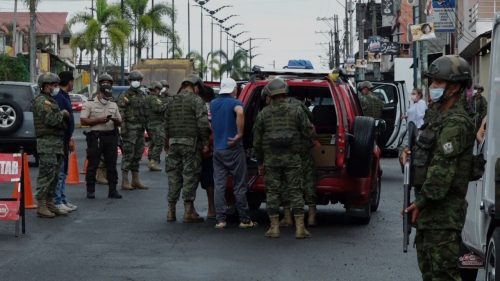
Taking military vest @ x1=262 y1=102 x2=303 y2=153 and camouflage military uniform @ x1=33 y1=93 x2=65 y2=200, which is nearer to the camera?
military vest @ x1=262 y1=102 x2=303 y2=153

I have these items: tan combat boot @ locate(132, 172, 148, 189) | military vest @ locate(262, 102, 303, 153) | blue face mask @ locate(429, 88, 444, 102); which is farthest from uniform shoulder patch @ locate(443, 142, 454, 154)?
tan combat boot @ locate(132, 172, 148, 189)

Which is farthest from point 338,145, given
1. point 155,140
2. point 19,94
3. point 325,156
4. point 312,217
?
point 19,94

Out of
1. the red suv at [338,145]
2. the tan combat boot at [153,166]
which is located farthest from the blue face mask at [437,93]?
the tan combat boot at [153,166]

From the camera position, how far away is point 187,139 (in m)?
15.2

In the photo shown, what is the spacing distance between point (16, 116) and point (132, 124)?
5.77 meters

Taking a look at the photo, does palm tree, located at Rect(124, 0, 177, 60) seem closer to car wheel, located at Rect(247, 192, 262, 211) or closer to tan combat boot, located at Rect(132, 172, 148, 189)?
tan combat boot, located at Rect(132, 172, 148, 189)

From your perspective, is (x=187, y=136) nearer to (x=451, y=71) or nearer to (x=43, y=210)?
(x=43, y=210)

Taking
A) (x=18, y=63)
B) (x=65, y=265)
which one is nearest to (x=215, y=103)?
(x=65, y=265)

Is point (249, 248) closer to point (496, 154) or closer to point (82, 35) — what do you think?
point (496, 154)

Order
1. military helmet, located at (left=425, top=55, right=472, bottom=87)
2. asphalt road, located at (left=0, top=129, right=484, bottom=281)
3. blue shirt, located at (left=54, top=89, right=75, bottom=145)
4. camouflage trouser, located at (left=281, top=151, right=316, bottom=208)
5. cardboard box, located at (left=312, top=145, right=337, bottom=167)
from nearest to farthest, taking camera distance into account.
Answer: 1. military helmet, located at (left=425, top=55, right=472, bottom=87)
2. asphalt road, located at (left=0, top=129, right=484, bottom=281)
3. camouflage trouser, located at (left=281, top=151, right=316, bottom=208)
4. cardboard box, located at (left=312, top=145, right=337, bottom=167)
5. blue shirt, located at (left=54, top=89, right=75, bottom=145)

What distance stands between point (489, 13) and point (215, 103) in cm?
3174

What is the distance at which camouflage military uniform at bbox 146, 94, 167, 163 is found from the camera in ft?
76.2

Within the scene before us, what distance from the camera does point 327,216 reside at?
53.8 feet

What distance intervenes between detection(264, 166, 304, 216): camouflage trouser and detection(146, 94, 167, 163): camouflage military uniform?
9311 millimetres
